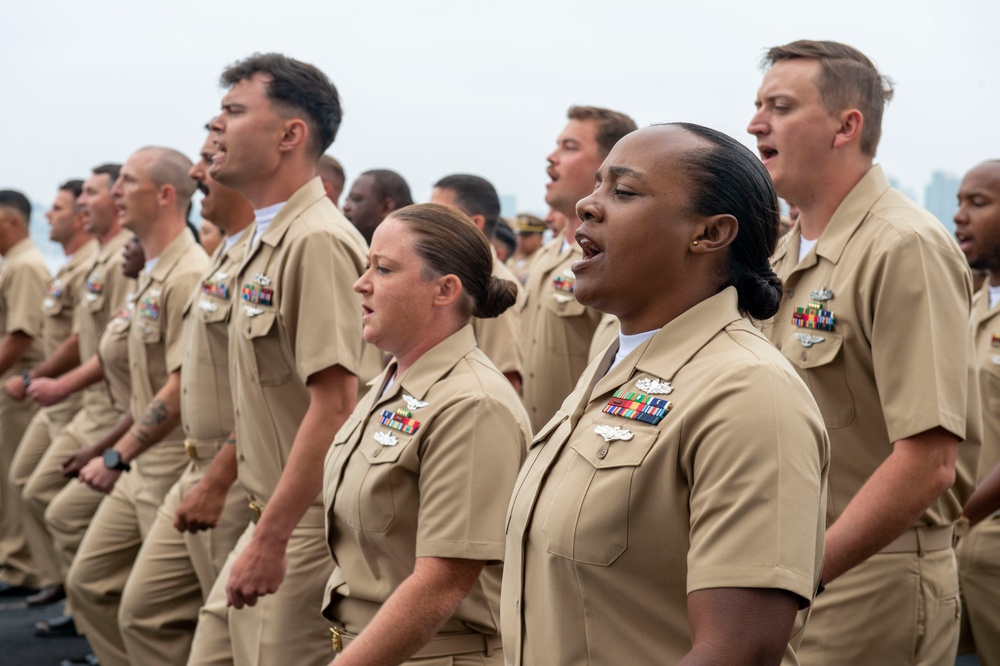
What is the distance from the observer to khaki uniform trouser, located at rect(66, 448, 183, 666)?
4.47 meters

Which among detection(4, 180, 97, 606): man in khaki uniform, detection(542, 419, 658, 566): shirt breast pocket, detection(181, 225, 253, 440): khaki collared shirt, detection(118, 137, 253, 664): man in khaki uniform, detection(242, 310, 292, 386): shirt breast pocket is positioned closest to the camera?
detection(542, 419, 658, 566): shirt breast pocket

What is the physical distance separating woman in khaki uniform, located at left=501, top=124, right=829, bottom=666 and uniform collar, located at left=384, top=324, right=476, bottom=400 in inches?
29.4

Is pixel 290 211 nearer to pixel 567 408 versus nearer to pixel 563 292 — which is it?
pixel 563 292

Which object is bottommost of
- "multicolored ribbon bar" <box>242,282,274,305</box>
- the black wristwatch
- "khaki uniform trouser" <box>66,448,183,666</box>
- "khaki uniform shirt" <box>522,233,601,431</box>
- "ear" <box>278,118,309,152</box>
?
"khaki uniform trouser" <box>66,448,183,666</box>

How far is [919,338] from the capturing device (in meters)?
2.34

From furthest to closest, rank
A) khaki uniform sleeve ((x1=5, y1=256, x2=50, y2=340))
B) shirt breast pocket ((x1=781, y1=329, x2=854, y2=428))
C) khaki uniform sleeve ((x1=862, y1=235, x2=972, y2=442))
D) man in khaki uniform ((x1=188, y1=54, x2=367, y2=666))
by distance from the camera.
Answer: khaki uniform sleeve ((x1=5, y1=256, x2=50, y2=340)), man in khaki uniform ((x1=188, y1=54, x2=367, y2=666)), shirt breast pocket ((x1=781, y1=329, x2=854, y2=428)), khaki uniform sleeve ((x1=862, y1=235, x2=972, y2=442))

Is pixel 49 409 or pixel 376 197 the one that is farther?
pixel 49 409

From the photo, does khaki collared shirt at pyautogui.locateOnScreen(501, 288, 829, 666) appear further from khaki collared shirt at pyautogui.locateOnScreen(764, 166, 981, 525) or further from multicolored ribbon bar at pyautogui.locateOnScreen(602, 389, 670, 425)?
khaki collared shirt at pyautogui.locateOnScreen(764, 166, 981, 525)

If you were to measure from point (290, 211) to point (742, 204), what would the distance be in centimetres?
187

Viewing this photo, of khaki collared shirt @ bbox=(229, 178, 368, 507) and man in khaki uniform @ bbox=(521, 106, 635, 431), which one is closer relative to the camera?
khaki collared shirt @ bbox=(229, 178, 368, 507)

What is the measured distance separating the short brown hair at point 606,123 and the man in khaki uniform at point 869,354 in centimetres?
191

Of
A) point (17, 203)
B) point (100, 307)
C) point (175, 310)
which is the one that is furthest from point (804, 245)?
point (17, 203)

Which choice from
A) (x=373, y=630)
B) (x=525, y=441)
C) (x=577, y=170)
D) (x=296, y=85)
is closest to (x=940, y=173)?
(x=577, y=170)

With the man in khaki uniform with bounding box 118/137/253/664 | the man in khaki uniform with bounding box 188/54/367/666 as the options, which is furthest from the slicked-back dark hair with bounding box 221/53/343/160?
the man in khaki uniform with bounding box 118/137/253/664
